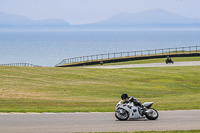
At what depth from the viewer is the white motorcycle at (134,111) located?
622 inches

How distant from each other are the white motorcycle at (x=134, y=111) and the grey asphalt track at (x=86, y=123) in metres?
0.22

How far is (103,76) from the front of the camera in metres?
39.5

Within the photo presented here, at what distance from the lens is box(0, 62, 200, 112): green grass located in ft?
68.5

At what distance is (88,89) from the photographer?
1192 inches

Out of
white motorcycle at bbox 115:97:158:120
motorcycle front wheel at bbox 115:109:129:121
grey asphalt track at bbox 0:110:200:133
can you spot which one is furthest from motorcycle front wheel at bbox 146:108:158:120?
motorcycle front wheel at bbox 115:109:129:121

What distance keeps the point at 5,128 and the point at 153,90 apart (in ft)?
60.9

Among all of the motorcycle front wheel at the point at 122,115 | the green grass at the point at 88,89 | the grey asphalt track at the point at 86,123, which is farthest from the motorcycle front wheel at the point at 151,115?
the green grass at the point at 88,89

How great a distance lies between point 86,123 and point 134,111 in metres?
2.12

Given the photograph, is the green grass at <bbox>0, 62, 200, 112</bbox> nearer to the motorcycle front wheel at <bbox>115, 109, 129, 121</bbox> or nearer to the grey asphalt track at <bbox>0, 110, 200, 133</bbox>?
the grey asphalt track at <bbox>0, 110, 200, 133</bbox>

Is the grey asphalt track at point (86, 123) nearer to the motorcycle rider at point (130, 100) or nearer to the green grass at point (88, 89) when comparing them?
the motorcycle rider at point (130, 100)

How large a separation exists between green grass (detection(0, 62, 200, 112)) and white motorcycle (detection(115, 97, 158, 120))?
293cm

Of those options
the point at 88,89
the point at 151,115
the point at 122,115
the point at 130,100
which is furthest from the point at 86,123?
the point at 88,89

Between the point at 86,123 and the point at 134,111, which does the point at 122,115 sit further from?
the point at 86,123

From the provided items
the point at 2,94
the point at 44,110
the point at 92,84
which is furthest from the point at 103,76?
the point at 44,110
